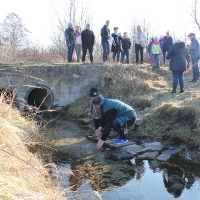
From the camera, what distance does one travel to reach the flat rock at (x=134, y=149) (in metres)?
6.29

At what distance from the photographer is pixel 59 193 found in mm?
3111

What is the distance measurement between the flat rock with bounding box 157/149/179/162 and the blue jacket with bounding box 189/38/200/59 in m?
5.21

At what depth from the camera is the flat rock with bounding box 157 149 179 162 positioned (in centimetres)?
587

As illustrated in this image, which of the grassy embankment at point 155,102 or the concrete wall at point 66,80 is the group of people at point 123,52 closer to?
the grassy embankment at point 155,102

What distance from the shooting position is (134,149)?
6.42 meters

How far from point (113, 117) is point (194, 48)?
19.2 feet

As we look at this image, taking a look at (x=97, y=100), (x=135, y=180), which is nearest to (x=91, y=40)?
(x=97, y=100)

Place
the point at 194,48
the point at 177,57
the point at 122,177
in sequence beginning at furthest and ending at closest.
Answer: the point at 194,48
the point at 177,57
the point at 122,177

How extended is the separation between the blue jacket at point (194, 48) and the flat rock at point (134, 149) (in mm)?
5310

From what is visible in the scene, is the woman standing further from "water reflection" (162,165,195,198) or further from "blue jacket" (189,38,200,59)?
"water reflection" (162,165,195,198)

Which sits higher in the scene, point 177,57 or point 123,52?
point 123,52

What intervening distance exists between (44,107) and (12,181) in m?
9.10

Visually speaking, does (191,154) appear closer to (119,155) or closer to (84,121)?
(119,155)

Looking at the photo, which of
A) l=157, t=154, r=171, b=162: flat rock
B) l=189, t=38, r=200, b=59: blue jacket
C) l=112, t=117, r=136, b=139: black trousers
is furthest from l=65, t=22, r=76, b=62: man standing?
l=157, t=154, r=171, b=162: flat rock
